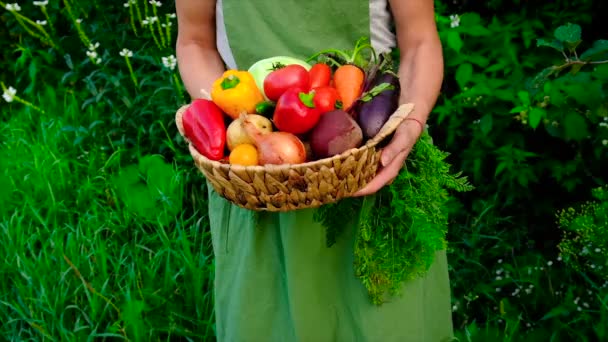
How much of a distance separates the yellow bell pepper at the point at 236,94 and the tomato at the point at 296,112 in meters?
0.08

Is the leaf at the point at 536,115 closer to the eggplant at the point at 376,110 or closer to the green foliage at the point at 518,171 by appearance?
the green foliage at the point at 518,171

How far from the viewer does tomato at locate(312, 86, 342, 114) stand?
125 cm

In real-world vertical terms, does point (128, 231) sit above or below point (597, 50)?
below

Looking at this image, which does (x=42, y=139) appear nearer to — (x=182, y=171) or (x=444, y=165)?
(x=182, y=171)

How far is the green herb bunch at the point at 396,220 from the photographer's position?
141 cm

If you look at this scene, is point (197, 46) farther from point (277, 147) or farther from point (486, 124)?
point (486, 124)

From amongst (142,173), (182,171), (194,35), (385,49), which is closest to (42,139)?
(142,173)

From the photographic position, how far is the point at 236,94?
1.27 m

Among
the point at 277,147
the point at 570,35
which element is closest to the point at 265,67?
the point at 277,147

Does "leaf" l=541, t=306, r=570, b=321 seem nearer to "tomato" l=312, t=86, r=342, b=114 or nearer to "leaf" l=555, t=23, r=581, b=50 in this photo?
"leaf" l=555, t=23, r=581, b=50

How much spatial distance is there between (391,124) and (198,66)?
0.53m

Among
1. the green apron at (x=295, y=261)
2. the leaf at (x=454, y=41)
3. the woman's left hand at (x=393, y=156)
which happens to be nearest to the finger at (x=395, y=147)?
the woman's left hand at (x=393, y=156)

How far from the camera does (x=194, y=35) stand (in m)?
1.57

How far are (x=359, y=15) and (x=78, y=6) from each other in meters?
2.61
